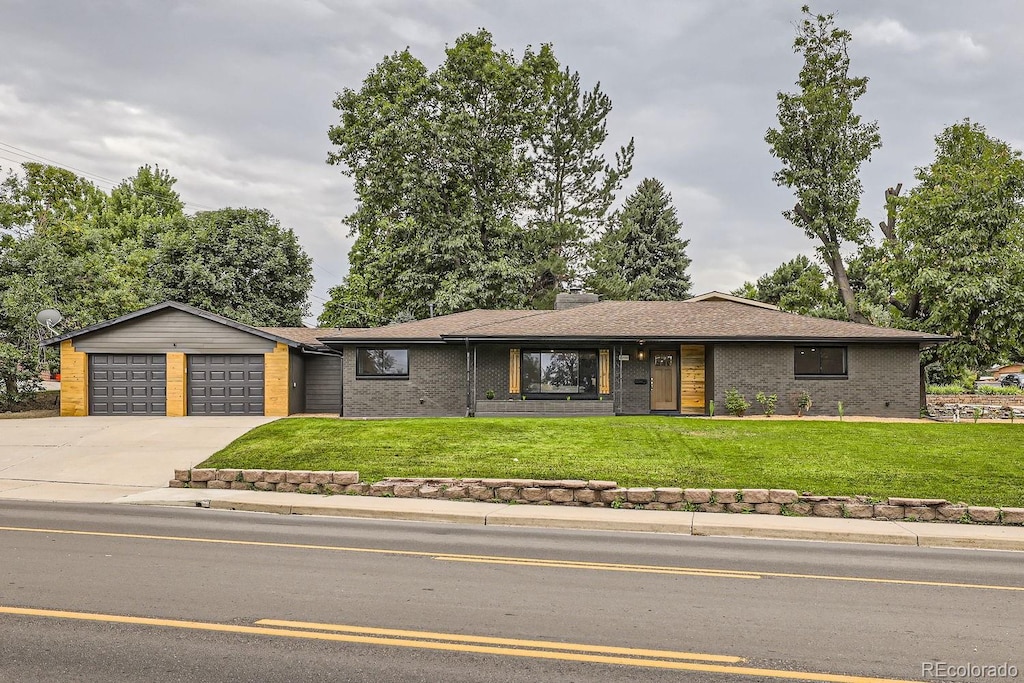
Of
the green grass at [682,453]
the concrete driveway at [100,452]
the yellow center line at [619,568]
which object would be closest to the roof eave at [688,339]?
the green grass at [682,453]

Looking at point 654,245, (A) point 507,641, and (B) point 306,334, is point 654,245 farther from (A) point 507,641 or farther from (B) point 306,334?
(A) point 507,641

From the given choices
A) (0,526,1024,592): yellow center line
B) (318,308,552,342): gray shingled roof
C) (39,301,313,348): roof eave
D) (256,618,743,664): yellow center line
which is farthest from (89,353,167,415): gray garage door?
(256,618,743,664): yellow center line

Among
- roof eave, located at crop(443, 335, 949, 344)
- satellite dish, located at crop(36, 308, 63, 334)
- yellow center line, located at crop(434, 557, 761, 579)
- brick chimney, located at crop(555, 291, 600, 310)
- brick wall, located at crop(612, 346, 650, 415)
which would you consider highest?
brick chimney, located at crop(555, 291, 600, 310)

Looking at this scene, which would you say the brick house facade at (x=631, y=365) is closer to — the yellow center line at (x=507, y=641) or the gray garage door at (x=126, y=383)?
the gray garage door at (x=126, y=383)

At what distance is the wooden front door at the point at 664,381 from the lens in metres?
26.2

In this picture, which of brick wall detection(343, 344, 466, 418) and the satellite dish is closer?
brick wall detection(343, 344, 466, 418)

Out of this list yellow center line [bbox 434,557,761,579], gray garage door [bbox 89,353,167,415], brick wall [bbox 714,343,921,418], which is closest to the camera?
yellow center line [bbox 434,557,761,579]

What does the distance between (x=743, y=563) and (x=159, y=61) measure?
27.9m

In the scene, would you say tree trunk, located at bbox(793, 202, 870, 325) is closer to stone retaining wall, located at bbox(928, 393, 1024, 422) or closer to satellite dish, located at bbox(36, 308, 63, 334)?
stone retaining wall, located at bbox(928, 393, 1024, 422)

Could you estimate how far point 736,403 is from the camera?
23859 millimetres

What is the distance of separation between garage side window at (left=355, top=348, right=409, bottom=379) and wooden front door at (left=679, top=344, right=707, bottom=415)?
955cm

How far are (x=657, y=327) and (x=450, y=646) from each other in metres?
20.1

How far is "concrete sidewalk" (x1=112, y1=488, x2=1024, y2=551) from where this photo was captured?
1127cm

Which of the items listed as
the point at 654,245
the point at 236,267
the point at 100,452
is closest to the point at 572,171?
the point at 654,245
